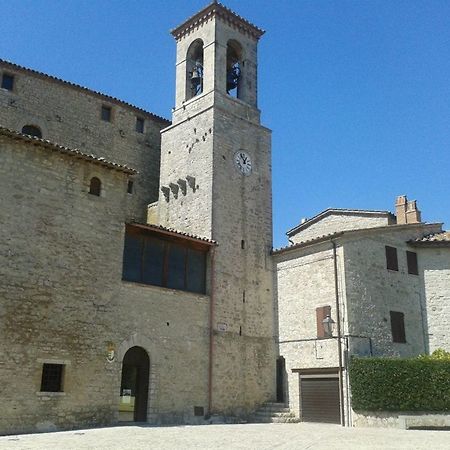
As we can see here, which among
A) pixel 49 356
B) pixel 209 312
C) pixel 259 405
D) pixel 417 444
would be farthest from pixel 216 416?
pixel 417 444

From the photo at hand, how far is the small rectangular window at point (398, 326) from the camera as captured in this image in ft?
69.6

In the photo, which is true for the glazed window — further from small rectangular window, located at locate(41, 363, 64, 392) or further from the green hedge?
the green hedge

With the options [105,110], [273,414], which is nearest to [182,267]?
[273,414]

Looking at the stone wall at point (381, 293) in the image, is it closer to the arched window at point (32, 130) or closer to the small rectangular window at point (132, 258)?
the small rectangular window at point (132, 258)

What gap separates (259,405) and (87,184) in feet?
35.9

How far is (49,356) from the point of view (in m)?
15.9

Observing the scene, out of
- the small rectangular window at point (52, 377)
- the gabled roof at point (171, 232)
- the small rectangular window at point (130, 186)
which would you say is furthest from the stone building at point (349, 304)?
the small rectangular window at point (52, 377)

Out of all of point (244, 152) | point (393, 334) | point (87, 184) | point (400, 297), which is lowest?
point (393, 334)

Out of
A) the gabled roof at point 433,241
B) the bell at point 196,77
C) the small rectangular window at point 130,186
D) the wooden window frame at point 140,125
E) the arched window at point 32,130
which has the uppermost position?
the bell at point 196,77

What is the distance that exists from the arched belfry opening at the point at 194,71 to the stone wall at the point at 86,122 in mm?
3231

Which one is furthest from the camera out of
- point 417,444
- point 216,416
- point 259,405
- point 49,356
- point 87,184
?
point 259,405

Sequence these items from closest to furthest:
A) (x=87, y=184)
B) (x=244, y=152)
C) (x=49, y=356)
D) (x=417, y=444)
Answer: (x=417, y=444) → (x=49, y=356) → (x=87, y=184) → (x=244, y=152)

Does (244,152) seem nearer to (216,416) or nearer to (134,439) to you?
(216,416)

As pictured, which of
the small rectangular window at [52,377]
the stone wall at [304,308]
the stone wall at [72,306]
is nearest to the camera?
the stone wall at [72,306]
